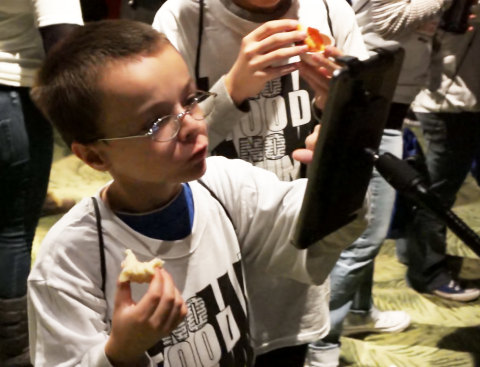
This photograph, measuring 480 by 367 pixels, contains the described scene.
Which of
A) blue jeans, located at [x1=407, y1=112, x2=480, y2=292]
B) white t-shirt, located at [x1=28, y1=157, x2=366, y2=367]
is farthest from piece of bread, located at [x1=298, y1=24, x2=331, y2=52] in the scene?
blue jeans, located at [x1=407, y1=112, x2=480, y2=292]

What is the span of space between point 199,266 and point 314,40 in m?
0.42

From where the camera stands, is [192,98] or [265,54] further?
[265,54]

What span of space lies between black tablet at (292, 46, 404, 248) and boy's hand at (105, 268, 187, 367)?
0.19m

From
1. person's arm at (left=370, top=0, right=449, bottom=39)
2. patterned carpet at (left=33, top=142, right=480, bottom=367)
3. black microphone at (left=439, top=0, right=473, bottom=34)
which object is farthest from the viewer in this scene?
patterned carpet at (left=33, top=142, right=480, bottom=367)

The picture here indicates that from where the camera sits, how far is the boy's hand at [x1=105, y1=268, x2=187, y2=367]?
1.98 feet

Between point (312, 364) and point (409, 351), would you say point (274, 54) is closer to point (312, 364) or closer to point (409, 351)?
point (312, 364)

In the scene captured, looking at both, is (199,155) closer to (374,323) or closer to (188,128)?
(188,128)

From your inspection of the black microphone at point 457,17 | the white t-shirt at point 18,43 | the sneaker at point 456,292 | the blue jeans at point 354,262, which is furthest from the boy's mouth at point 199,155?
the sneaker at point 456,292

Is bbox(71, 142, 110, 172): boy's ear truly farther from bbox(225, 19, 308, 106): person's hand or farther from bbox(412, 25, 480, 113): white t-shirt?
bbox(412, 25, 480, 113): white t-shirt

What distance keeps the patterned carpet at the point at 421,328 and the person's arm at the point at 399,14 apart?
0.97 m

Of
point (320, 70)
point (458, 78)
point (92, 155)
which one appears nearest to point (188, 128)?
point (92, 155)

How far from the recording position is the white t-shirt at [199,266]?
69 cm

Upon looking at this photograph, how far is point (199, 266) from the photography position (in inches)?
30.6

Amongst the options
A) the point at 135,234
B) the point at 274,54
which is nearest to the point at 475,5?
the point at 274,54
